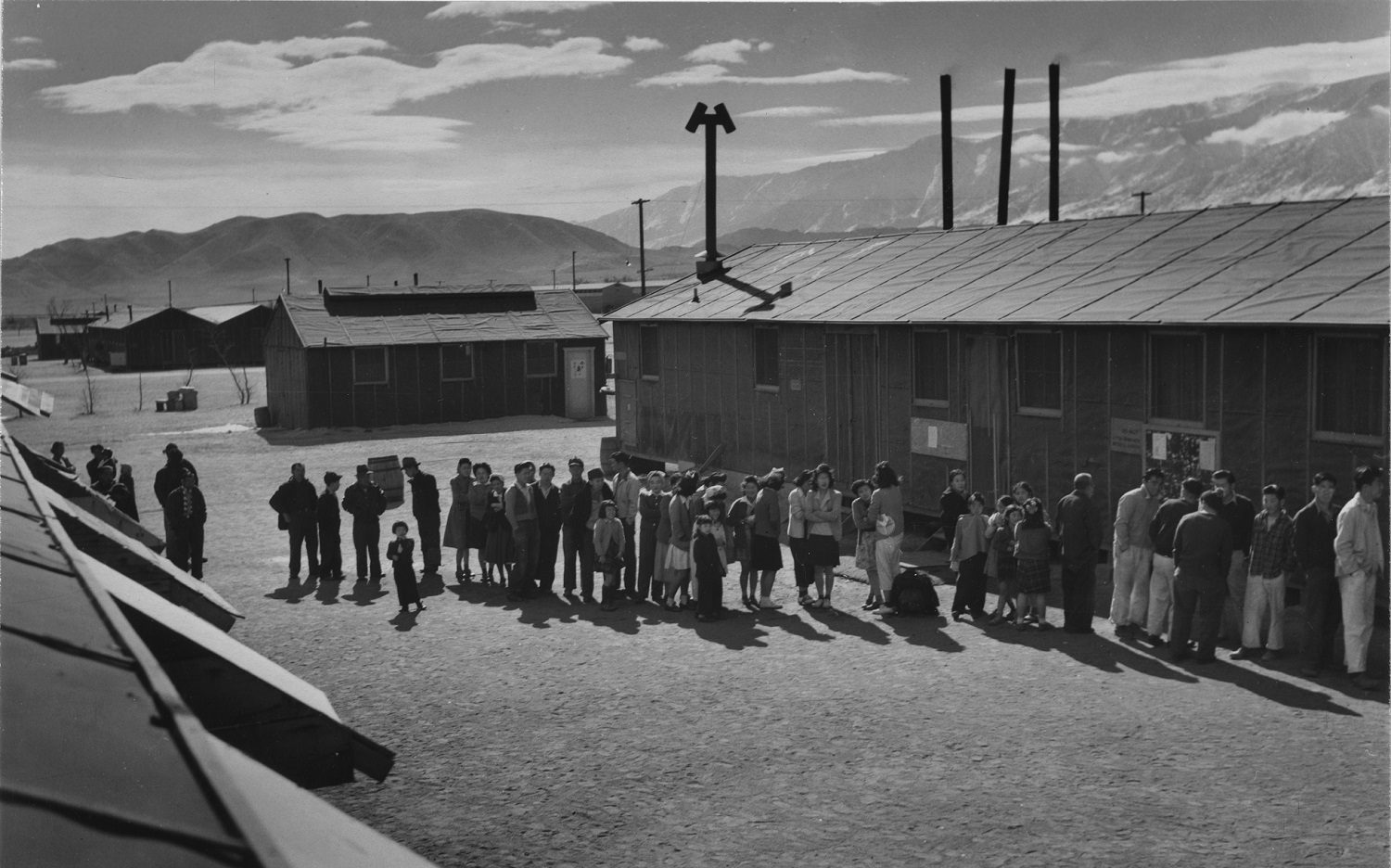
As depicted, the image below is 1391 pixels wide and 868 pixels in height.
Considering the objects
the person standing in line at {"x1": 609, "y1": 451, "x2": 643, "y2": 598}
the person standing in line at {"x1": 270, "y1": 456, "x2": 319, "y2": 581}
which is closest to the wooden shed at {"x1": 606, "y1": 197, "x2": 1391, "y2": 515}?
the person standing in line at {"x1": 609, "y1": 451, "x2": 643, "y2": 598}

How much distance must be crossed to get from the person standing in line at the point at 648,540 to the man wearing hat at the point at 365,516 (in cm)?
388

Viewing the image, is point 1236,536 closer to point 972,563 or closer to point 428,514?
point 972,563

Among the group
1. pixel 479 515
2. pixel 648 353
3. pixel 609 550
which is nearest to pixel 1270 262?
pixel 609 550

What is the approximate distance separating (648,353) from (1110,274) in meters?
13.5

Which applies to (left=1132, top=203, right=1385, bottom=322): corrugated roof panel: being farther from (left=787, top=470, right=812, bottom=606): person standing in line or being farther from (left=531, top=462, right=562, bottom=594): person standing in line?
(left=531, top=462, right=562, bottom=594): person standing in line

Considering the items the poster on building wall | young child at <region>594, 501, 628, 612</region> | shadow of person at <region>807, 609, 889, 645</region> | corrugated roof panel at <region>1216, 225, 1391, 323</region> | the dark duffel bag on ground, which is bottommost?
shadow of person at <region>807, 609, 889, 645</region>

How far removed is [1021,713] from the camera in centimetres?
1141

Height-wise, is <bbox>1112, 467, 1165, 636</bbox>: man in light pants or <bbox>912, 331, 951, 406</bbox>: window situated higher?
<bbox>912, 331, 951, 406</bbox>: window

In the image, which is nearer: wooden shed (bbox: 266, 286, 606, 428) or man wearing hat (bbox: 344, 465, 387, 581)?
man wearing hat (bbox: 344, 465, 387, 581)

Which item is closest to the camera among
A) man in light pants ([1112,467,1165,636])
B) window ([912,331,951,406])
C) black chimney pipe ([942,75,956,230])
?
man in light pants ([1112,467,1165,636])

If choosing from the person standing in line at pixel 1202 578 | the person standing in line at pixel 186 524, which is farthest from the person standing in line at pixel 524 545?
the person standing in line at pixel 1202 578

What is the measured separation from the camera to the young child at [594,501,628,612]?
53.5 feet

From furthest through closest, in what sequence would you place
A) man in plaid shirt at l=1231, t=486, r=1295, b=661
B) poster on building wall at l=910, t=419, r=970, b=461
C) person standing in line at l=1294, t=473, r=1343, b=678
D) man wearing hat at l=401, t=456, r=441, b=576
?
1. poster on building wall at l=910, t=419, r=970, b=461
2. man wearing hat at l=401, t=456, r=441, b=576
3. man in plaid shirt at l=1231, t=486, r=1295, b=661
4. person standing in line at l=1294, t=473, r=1343, b=678

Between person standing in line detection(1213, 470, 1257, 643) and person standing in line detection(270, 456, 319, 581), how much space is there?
12.1 meters
